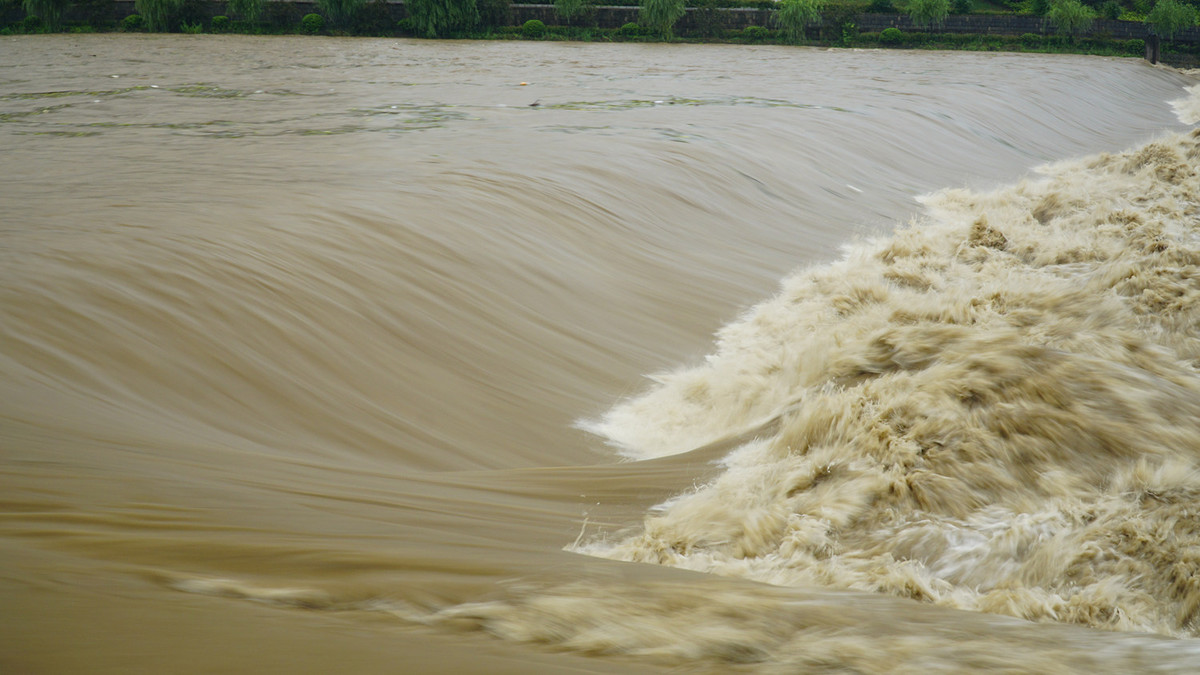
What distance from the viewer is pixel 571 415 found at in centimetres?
379

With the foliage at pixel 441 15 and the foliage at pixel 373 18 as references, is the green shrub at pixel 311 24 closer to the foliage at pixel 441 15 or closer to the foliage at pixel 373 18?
the foliage at pixel 373 18

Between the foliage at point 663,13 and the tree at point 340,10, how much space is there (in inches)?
317

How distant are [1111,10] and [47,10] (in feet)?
108

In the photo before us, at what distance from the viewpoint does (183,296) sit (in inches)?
139

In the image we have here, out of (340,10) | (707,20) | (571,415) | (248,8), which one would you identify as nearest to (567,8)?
(707,20)

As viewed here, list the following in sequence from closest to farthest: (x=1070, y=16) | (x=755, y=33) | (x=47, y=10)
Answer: (x=47, y=10)
(x=755, y=33)
(x=1070, y=16)

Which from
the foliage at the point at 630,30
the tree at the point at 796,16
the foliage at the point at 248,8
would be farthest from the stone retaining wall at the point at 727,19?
→ the tree at the point at 796,16

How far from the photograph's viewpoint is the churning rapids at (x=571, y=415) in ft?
5.92

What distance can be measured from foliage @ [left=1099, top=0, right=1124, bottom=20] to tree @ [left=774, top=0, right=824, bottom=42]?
10.9 metres

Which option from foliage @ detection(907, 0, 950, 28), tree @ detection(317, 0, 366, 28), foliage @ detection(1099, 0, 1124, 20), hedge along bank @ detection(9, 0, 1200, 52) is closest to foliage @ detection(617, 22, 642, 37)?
hedge along bank @ detection(9, 0, 1200, 52)

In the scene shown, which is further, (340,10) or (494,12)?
(494,12)

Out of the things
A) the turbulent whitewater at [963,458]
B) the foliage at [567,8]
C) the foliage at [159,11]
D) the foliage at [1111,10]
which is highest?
the foliage at [1111,10]

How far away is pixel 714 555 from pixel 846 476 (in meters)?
0.49

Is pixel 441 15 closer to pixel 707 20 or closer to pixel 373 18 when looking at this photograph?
pixel 373 18
